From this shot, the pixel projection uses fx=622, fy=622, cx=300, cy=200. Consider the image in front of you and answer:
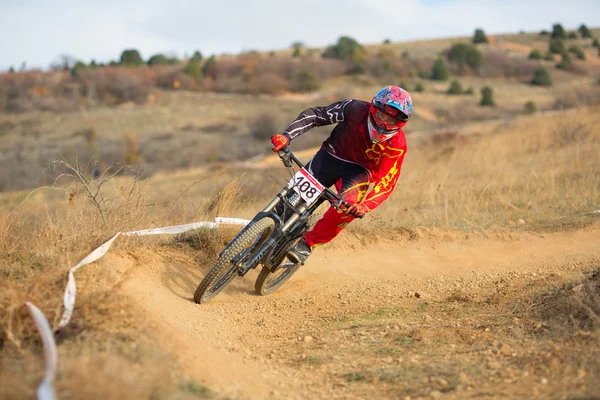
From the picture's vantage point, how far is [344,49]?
5869 centimetres

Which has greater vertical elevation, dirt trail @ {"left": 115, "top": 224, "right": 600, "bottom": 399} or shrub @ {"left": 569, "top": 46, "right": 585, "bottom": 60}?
shrub @ {"left": 569, "top": 46, "right": 585, "bottom": 60}

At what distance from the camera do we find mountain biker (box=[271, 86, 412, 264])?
230 inches

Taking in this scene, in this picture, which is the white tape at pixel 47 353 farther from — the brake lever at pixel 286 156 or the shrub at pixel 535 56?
the shrub at pixel 535 56

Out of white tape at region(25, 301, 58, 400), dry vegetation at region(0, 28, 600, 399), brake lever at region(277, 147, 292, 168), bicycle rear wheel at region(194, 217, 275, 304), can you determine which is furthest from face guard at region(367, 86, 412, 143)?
white tape at region(25, 301, 58, 400)

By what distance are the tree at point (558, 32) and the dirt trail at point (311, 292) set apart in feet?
213

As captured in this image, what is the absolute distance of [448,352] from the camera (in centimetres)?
469

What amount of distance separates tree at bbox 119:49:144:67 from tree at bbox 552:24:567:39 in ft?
142

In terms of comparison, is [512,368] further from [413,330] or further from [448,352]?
[413,330]

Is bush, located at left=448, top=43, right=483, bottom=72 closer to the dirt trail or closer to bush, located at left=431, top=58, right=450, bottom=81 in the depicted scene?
bush, located at left=431, top=58, right=450, bottom=81

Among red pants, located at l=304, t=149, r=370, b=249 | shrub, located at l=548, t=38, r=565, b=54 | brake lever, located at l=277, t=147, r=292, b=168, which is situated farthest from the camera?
shrub, located at l=548, t=38, r=565, b=54

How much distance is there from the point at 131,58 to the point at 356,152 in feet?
183

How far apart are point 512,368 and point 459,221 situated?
200 inches

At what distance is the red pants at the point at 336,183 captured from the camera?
6.18 metres

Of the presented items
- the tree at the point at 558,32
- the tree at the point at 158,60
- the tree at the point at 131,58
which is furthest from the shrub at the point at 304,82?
the tree at the point at 558,32
